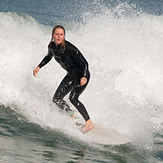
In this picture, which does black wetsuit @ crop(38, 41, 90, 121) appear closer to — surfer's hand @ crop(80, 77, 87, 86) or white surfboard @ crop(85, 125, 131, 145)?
surfer's hand @ crop(80, 77, 87, 86)

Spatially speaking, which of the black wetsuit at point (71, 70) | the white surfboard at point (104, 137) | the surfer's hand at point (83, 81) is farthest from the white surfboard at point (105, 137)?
the surfer's hand at point (83, 81)

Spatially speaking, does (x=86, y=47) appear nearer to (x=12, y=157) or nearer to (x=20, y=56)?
(x=20, y=56)

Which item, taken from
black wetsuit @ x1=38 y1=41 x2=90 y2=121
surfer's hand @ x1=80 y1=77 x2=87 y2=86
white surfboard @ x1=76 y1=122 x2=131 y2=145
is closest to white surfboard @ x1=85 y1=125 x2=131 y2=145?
white surfboard @ x1=76 y1=122 x2=131 y2=145

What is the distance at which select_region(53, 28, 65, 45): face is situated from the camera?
5.51m

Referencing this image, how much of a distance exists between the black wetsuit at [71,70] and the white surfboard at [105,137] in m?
0.30

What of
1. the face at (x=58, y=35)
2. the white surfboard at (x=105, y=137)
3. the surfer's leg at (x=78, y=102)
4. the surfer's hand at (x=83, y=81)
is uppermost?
the face at (x=58, y=35)

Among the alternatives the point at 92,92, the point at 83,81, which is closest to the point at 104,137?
the point at 83,81

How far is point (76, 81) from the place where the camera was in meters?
5.97

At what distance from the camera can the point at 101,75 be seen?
9070 millimetres

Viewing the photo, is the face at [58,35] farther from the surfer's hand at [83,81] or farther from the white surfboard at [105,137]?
the white surfboard at [105,137]

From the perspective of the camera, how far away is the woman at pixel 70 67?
18.3ft

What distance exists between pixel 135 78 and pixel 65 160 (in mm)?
5986

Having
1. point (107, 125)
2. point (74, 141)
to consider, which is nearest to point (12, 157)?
point (74, 141)

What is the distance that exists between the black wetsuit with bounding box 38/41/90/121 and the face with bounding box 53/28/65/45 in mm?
106
